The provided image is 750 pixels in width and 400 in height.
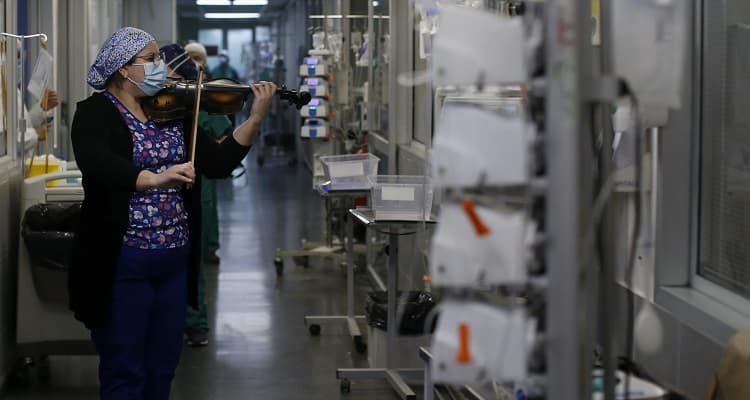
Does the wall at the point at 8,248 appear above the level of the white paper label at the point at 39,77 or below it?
below

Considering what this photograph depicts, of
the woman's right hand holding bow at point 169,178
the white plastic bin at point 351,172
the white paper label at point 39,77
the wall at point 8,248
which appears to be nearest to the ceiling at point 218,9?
the white plastic bin at point 351,172

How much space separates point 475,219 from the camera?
183 cm

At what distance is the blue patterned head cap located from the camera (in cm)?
359

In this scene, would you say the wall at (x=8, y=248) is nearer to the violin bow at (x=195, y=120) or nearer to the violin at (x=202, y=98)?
the violin at (x=202, y=98)

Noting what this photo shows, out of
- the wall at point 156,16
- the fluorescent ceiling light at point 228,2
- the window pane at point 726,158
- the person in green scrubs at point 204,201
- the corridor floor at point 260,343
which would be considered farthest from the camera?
the fluorescent ceiling light at point 228,2

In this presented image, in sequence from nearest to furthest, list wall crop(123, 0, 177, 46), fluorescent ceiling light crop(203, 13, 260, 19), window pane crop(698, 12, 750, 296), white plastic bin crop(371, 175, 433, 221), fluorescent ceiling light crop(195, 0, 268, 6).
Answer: window pane crop(698, 12, 750, 296), white plastic bin crop(371, 175, 433, 221), wall crop(123, 0, 177, 46), fluorescent ceiling light crop(195, 0, 268, 6), fluorescent ceiling light crop(203, 13, 260, 19)

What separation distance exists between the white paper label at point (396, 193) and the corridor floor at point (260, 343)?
0.92 m

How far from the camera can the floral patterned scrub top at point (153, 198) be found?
3578 millimetres

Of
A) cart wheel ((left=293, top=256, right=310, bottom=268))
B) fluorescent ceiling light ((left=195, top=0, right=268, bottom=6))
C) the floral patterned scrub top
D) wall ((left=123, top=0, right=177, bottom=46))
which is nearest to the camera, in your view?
the floral patterned scrub top

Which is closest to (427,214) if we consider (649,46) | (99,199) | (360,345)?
(360,345)

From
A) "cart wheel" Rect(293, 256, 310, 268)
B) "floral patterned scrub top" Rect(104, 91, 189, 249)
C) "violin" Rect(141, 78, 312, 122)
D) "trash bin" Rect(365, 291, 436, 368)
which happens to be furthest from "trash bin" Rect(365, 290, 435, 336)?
"cart wheel" Rect(293, 256, 310, 268)

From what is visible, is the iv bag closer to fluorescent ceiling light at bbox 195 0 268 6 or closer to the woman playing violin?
the woman playing violin

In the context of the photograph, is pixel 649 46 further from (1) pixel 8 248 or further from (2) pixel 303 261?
(2) pixel 303 261

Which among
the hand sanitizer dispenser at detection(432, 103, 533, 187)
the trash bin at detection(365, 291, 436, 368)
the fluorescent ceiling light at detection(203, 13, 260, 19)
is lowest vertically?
the trash bin at detection(365, 291, 436, 368)
